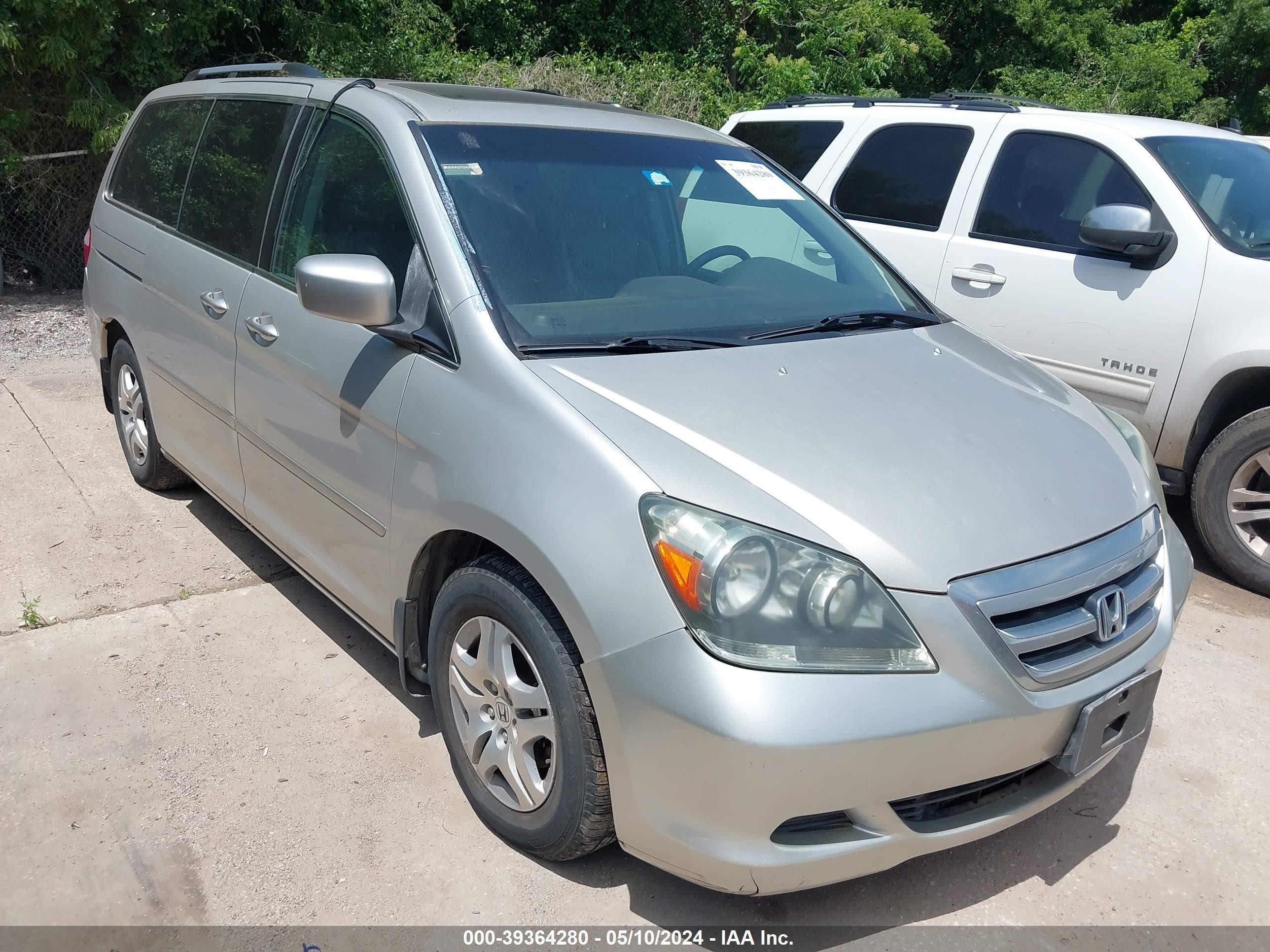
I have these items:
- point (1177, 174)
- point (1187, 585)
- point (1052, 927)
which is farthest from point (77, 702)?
point (1177, 174)

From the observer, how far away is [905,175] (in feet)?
18.3

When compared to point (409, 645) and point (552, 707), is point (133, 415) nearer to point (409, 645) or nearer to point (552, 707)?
point (409, 645)

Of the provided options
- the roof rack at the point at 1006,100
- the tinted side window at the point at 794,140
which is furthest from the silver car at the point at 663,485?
the roof rack at the point at 1006,100

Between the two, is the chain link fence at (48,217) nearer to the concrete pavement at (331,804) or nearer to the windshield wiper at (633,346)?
the concrete pavement at (331,804)

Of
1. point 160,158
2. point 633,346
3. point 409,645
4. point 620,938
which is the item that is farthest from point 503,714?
point 160,158

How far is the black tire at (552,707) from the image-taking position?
2.27 meters

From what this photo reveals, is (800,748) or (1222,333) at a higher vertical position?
(1222,333)

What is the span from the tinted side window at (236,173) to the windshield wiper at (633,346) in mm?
1439

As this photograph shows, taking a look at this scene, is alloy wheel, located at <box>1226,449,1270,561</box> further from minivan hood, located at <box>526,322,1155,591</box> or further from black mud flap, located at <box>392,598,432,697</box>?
black mud flap, located at <box>392,598,432,697</box>

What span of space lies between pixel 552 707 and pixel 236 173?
98.4 inches

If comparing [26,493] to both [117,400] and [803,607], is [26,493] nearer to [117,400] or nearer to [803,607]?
[117,400]

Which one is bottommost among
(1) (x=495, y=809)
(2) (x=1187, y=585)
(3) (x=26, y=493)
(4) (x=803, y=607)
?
(3) (x=26, y=493)

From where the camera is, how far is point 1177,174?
4.74 m

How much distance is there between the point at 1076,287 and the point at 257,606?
3.82 m
